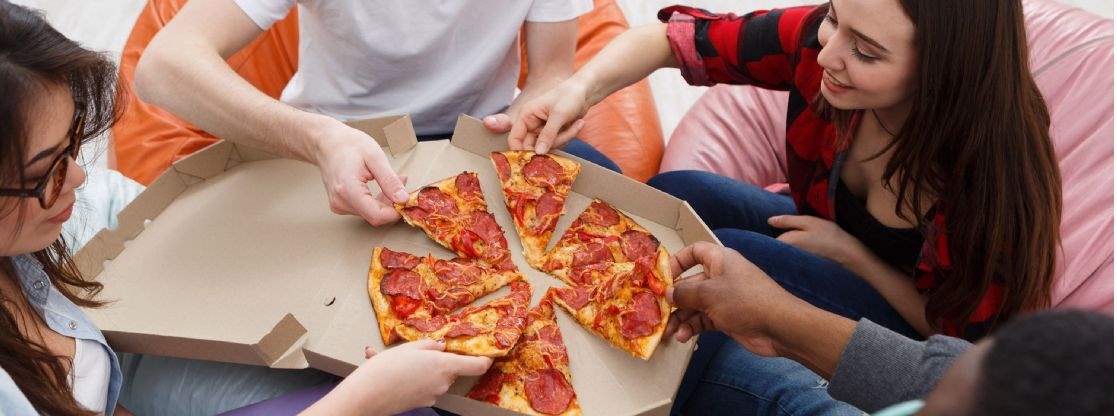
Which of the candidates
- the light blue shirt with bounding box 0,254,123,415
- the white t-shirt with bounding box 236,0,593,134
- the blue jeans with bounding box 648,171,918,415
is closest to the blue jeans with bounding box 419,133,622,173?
the white t-shirt with bounding box 236,0,593,134

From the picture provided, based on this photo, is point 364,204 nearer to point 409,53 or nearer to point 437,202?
point 437,202

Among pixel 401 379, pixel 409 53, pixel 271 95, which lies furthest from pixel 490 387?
pixel 271 95

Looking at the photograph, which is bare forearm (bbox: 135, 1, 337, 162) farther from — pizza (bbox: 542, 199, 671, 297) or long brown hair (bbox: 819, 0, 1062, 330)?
long brown hair (bbox: 819, 0, 1062, 330)

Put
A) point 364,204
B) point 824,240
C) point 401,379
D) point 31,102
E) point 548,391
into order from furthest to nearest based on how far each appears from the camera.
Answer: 1. point 824,240
2. point 364,204
3. point 548,391
4. point 401,379
5. point 31,102

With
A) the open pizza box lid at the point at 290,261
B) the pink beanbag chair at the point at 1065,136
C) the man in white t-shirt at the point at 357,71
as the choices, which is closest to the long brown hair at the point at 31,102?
the open pizza box lid at the point at 290,261

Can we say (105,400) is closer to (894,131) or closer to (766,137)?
(894,131)
